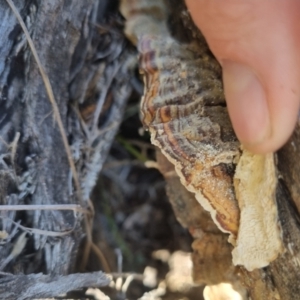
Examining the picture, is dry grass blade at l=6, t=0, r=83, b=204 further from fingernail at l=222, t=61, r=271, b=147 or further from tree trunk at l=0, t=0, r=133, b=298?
fingernail at l=222, t=61, r=271, b=147

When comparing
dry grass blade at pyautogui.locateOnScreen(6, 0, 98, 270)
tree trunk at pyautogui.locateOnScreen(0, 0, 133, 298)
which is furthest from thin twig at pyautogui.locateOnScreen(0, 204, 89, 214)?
dry grass blade at pyautogui.locateOnScreen(6, 0, 98, 270)

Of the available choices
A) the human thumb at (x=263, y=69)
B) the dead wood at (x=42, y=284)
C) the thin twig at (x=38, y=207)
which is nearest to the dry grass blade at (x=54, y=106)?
the thin twig at (x=38, y=207)

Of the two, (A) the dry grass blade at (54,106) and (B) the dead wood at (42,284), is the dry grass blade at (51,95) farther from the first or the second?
(B) the dead wood at (42,284)

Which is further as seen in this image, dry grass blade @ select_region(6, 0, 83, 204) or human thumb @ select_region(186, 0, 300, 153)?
dry grass blade @ select_region(6, 0, 83, 204)

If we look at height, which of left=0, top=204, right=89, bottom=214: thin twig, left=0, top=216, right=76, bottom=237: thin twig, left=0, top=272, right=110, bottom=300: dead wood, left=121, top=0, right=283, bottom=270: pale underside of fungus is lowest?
left=0, top=272, right=110, bottom=300: dead wood

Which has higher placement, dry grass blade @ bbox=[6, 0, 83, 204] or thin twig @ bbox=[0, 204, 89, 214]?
dry grass blade @ bbox=[6, 0, 83, 204]

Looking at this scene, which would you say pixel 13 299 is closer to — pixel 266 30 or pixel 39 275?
pixel 39 275

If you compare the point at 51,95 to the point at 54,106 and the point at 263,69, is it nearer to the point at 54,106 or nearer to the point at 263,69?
the point at 54,106
